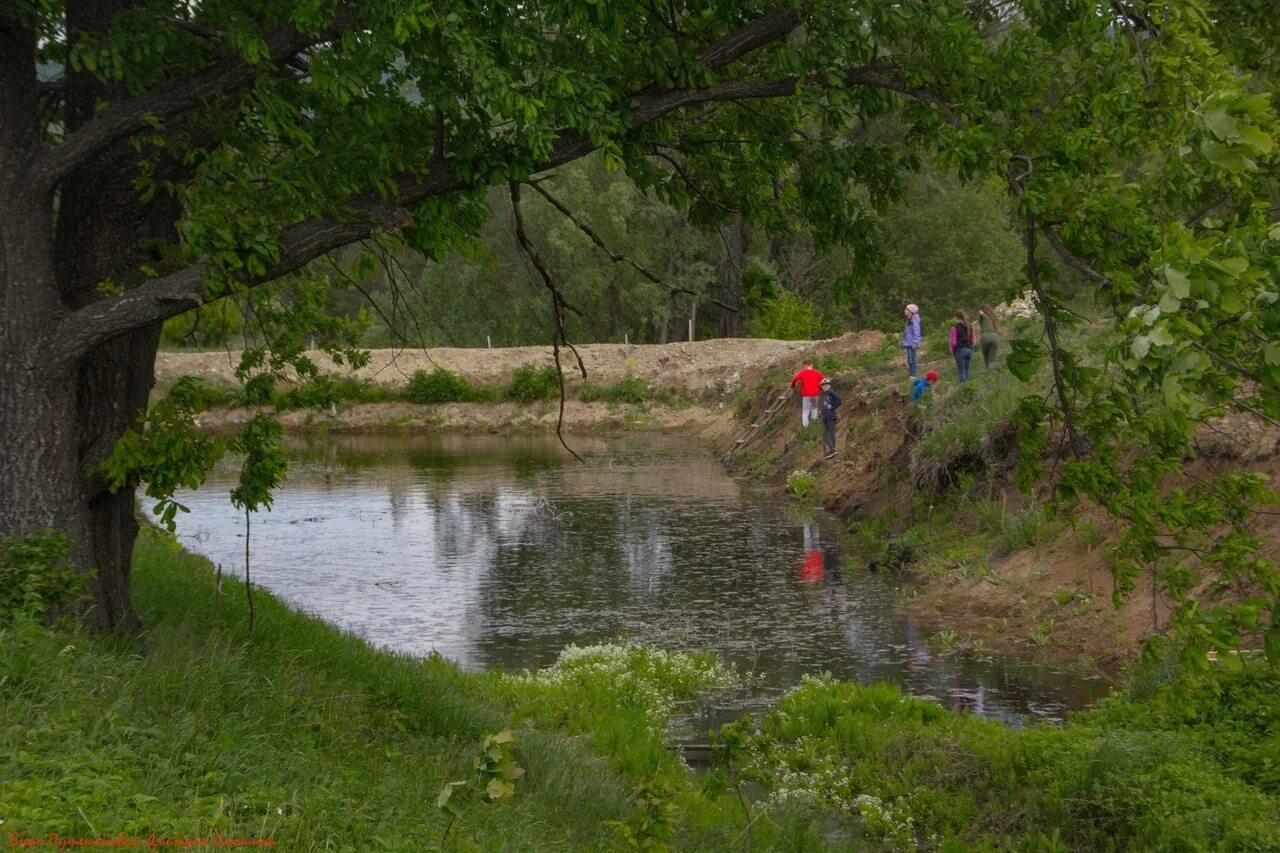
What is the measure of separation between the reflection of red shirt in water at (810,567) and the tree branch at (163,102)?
1295 centimetres

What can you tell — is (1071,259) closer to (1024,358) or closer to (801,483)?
(1024,358)

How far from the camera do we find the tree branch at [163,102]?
8.62 m

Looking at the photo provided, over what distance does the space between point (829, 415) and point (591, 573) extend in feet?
30.9

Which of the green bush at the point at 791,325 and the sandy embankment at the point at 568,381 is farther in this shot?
the green bush at the point at 791,325

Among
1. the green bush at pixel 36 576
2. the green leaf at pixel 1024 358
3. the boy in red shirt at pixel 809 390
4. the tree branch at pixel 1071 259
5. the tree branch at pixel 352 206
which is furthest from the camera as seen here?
the boy in red shirt at pixel 809 390

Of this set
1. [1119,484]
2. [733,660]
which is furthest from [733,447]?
[1119,484]

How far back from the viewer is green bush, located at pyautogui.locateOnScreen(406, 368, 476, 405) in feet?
167

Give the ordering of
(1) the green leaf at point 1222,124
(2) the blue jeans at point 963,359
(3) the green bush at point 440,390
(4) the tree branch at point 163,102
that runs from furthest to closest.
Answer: (3) the green bush at point 440,390, (2) the blue jeans at point 963,359, (4) the tree branch at point 163,102, (1) the green leaf at point 1222,124

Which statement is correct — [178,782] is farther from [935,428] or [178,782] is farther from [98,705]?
[935,428]

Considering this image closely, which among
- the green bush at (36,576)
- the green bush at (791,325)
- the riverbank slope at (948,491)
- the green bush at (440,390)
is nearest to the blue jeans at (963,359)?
the riverbank slope at (948,491)

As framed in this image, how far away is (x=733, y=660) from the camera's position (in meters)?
15.4

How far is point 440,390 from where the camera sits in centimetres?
5109

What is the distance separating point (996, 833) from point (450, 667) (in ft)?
19.8

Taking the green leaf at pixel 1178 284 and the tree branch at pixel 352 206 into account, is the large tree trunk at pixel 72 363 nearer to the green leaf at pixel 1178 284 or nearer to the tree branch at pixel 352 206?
the tree branch at pixel 352 206
